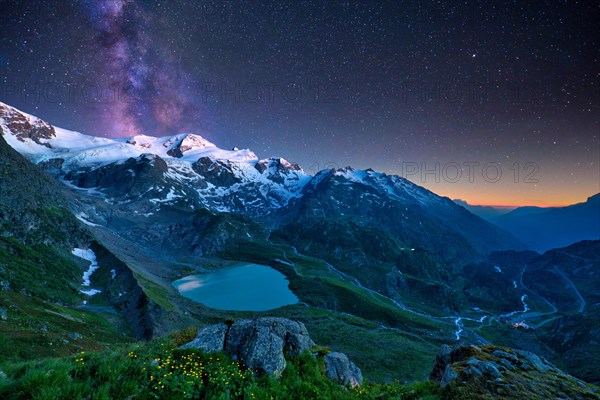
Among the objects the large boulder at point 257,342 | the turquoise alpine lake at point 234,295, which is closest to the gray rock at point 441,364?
the large boulder at point 257,342

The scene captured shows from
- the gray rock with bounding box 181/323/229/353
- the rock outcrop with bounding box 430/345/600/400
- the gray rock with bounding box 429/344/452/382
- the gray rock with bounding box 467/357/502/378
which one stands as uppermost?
the gray rock with bounding box 181/323/229/353

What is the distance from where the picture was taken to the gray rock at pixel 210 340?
1388 centimetres

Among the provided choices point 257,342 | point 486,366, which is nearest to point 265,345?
point 257,342

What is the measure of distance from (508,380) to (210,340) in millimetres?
14200

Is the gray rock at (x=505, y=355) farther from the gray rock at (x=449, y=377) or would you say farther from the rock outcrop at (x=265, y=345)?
the rock outcrop at (x=265, y=345)

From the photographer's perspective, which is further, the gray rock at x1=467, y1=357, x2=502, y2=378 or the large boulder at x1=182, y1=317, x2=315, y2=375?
the large boulder at x1=182, y1=317, x2=315, y2=375

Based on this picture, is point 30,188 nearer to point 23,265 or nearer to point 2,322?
point 23,265

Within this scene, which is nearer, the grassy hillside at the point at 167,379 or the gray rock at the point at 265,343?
the grassy hillside at the point at 167,379

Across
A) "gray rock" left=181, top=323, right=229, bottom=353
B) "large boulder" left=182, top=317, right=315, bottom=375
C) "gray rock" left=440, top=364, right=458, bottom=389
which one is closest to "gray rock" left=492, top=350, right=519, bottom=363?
"gray rock" left=440, top=364, right=458, bottom=389

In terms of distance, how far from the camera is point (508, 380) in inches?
467

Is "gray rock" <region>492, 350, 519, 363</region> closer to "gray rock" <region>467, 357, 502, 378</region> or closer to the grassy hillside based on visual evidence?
"gray rock" <region>467, 357, 502, 378</region>

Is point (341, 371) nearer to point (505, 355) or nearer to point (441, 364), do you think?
→ point (441, 364)

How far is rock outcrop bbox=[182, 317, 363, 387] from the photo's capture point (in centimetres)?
1398

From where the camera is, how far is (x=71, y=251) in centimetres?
14725
